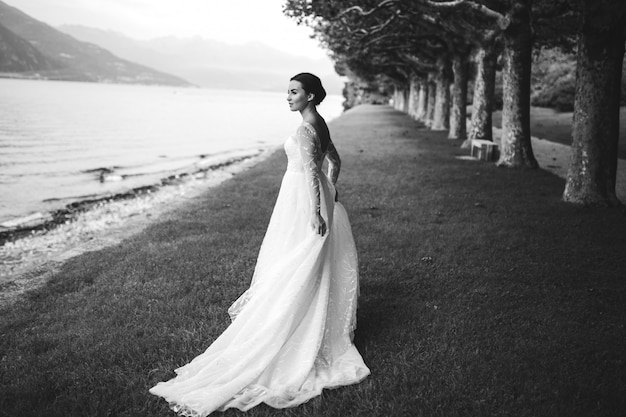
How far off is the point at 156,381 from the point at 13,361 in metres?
1.67

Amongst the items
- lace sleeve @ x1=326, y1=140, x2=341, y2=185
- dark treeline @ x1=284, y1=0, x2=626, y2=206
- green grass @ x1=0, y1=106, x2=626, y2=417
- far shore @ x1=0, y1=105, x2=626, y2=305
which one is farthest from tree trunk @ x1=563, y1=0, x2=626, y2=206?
lace sleeve @ x1=326, y1=140, x2=341, y2=185

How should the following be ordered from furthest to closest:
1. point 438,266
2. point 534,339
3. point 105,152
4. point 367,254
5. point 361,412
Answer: point 105,152, point 367,254, point 438,266, point 534,339, point 361,412

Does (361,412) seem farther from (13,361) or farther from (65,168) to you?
(65,168)

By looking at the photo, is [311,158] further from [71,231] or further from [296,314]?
[71,231]

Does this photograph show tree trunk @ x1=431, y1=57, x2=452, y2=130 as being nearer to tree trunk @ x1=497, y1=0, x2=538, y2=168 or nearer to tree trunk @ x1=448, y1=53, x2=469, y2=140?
tree trunk @ x1=448, y1=53, x2=469, y2=140

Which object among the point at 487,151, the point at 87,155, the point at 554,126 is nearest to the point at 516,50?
the point at 487,151

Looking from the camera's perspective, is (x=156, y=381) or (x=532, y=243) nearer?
(x=156, y=381)

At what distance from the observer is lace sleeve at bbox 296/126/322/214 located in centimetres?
434

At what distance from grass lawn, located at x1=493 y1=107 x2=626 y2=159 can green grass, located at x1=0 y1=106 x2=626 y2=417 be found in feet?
48.0

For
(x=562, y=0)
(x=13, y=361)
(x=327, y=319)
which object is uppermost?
(x=562, y=0)

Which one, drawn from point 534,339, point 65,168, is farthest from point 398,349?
point 65,168

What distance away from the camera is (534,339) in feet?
16.5

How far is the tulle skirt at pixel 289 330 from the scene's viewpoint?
4.07 meters

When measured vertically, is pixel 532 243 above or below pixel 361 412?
above
